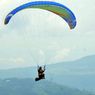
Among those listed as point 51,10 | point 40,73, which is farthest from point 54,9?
point 40,73

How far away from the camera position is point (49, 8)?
5078 centimetres

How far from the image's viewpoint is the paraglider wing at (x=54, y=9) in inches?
1850

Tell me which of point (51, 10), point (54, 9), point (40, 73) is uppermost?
point (51, 10)

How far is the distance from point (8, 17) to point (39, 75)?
Result: 9521 millimetres

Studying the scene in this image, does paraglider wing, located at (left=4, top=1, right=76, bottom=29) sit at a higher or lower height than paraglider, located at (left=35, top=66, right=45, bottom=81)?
higher

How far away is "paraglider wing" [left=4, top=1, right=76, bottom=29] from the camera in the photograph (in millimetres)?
47000

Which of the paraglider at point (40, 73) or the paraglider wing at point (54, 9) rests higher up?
the paraglider wing at point (54, 9)

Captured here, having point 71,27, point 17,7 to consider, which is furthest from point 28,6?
point 71,27

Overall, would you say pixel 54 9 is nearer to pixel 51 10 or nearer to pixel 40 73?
pixel 51 10

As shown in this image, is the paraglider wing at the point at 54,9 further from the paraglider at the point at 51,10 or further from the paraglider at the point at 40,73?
the paraglider at the point at 40,73

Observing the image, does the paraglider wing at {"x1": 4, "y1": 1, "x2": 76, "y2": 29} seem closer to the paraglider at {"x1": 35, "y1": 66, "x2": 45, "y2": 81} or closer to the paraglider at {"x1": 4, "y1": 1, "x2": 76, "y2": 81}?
the paraglider at {"x1": 4, "y1": 1, "x2": 76, "y2": 81}

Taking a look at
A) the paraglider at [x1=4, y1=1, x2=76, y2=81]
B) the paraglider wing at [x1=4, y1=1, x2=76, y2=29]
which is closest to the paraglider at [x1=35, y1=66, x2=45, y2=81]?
the paraglider at [x1=4, y1=1, x2=76, y2=81]

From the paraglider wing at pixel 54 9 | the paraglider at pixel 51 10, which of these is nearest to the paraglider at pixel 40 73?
the paraglider at pixel 51 10

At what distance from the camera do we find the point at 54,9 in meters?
51.1
